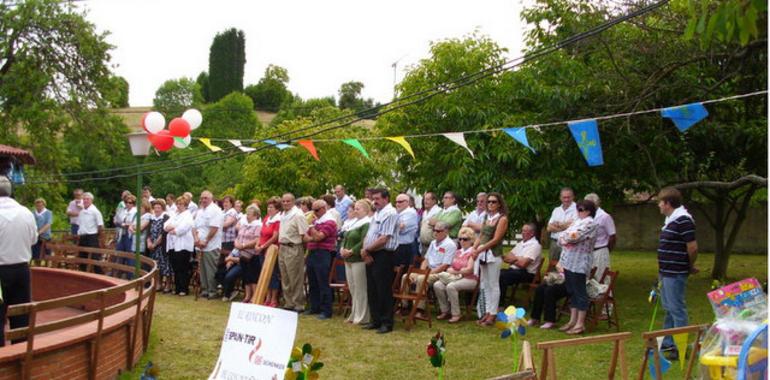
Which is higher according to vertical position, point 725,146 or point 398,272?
point 725,146

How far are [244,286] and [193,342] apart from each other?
371 centimetres

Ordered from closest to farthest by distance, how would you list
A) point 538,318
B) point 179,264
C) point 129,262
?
point 538,318 < point 179,264 < point 129,262

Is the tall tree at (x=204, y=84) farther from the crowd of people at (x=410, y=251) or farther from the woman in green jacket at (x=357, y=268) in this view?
the woman in green jacket at (x=357, y=268)

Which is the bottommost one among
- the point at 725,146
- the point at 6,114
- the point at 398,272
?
the point at 398,272

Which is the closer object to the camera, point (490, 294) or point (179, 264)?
point (490, 294)

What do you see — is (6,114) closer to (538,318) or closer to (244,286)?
(244,286)

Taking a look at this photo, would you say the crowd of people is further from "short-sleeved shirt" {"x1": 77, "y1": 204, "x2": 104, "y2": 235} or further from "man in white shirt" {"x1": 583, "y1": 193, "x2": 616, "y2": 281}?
"short-sleeved shirt" {"x1": 77, "y1": 204, "x2": 104, "y2": 235}

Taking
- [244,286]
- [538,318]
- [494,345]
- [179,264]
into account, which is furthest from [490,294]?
[179,264]

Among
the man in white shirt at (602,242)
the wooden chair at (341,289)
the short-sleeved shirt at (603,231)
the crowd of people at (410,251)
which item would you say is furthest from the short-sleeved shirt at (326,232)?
the short-sleeved shirt at (603,231)

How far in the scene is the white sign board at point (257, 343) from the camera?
543 centimetres

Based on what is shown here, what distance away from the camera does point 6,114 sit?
25.3m

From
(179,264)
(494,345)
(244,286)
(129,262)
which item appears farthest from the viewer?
(129,262)

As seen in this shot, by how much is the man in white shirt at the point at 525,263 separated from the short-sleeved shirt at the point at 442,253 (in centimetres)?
80

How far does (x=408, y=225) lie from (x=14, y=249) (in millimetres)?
5851
